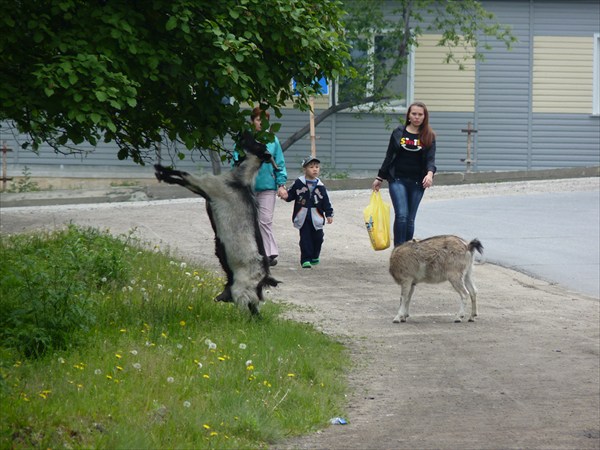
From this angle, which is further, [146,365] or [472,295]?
[472,295]

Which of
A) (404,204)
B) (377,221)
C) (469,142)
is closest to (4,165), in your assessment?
(469,142)

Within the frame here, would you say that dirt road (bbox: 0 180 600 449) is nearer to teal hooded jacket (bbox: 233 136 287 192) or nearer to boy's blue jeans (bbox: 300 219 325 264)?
boy's blue jeans (bbox: 300 219 325 264)

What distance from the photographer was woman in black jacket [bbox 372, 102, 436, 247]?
40.0 feet

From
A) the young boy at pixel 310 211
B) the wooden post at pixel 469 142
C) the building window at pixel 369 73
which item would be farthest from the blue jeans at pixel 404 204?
the wooden post at pixel 469 142

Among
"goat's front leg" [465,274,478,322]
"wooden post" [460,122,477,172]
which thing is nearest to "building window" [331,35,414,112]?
"wooden post" [460,122,477,172]

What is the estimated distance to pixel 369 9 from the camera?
2664cm

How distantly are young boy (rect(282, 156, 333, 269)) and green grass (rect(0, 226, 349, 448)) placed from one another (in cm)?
284

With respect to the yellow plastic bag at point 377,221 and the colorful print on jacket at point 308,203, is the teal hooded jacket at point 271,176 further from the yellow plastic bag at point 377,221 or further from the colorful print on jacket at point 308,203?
the yellow plastic bag at point 377,221

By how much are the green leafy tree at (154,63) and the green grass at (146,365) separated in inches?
50.4

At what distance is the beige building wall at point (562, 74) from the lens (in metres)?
29.2

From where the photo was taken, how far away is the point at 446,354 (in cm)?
936

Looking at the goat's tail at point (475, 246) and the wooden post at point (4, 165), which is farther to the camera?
the wooden post at point (4, 165)

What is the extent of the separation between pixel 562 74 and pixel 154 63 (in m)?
23.1

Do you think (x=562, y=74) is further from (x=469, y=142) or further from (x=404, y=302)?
(x=404, y=302)
